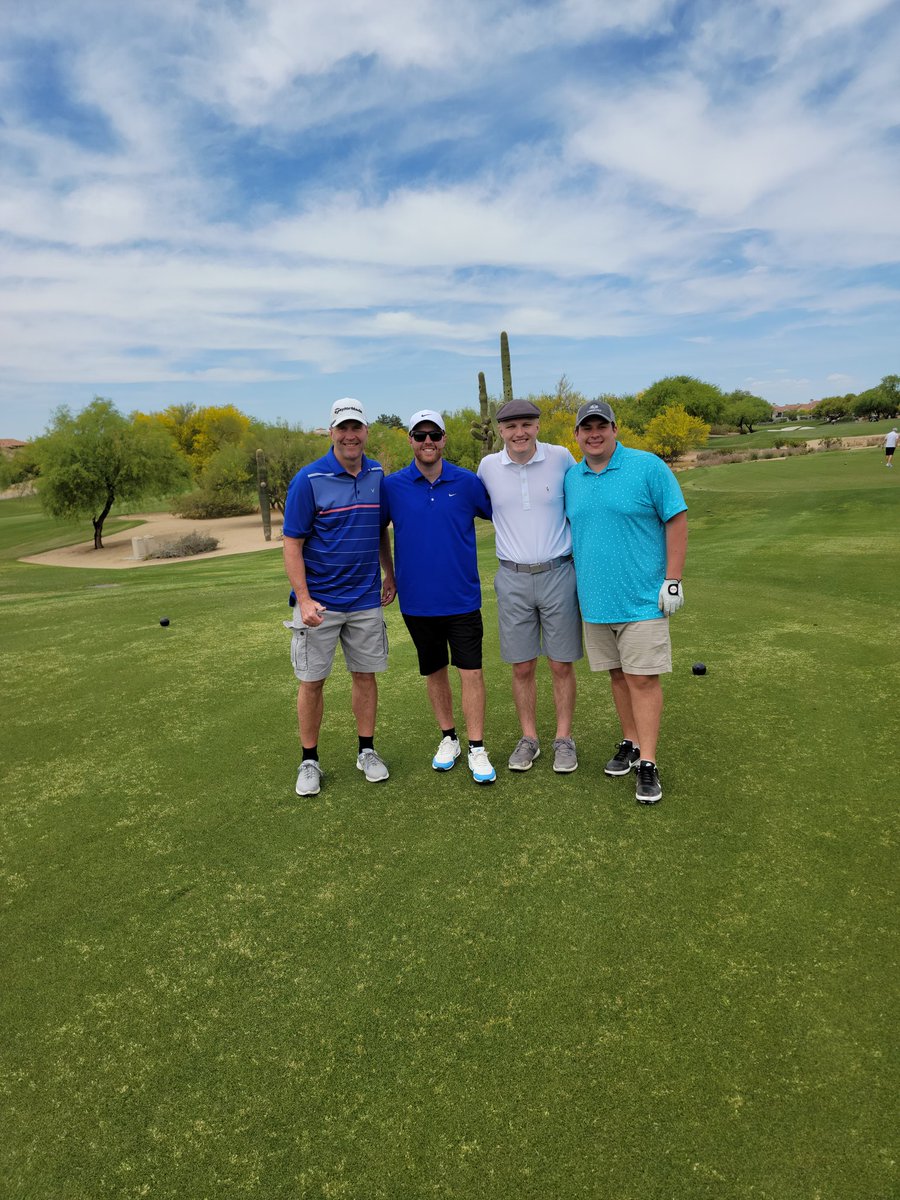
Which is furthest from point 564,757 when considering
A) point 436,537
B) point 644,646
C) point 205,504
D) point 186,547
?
point 205,504

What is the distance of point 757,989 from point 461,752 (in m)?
2.27

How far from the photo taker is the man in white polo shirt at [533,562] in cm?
398

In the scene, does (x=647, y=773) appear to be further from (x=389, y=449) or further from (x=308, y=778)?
(x=389, y=449)

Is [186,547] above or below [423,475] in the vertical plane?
below

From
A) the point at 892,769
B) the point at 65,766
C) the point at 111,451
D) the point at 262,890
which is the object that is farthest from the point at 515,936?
the point at 111,451

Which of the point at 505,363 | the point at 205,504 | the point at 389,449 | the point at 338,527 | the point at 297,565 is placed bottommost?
the point at 297,565

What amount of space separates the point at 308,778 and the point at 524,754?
4.14 ft

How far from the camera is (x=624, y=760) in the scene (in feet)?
13.3

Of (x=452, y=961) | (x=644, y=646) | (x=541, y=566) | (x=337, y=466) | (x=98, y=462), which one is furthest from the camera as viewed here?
(x=98, y=462)

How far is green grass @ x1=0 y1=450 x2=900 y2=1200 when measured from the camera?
1939 mm

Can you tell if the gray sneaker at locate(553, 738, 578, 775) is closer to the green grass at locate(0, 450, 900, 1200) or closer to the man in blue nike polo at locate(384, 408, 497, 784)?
the green grass at locate(0, 450, 900, 1200)

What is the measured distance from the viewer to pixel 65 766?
14.7 ft

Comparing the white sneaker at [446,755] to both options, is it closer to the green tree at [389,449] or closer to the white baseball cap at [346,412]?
the white baseball cap at [346,412]

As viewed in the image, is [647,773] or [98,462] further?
[98,462]
